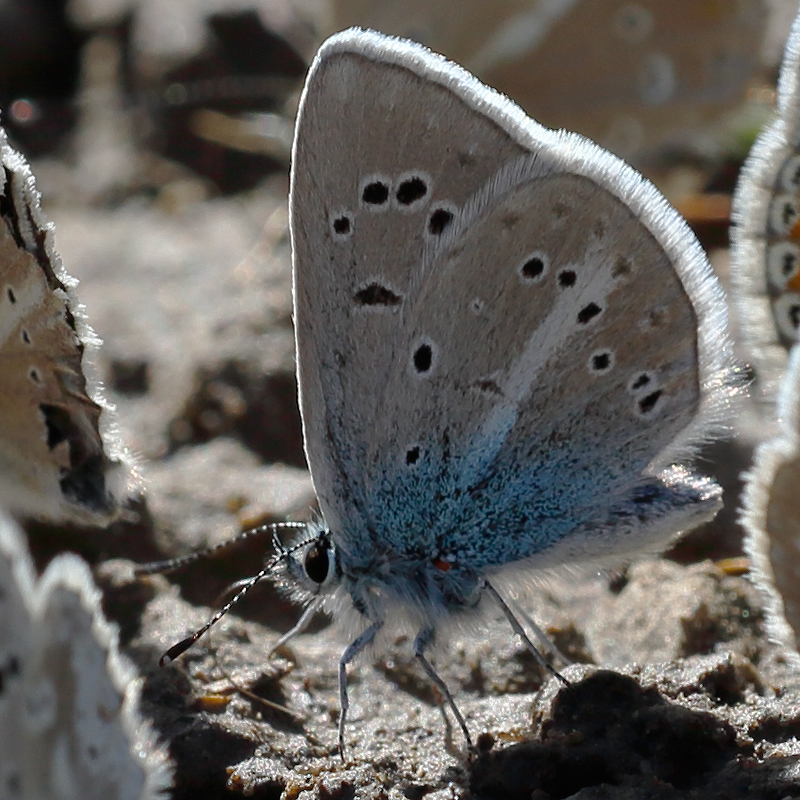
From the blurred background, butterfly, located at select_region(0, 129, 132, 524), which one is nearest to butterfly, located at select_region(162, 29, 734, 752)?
butterfly, located at select_region(0, 129, 132, 524)

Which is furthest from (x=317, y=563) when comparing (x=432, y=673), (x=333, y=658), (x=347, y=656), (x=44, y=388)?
(x=44, y=388)

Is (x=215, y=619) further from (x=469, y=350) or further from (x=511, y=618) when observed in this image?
(x=469, y=350)

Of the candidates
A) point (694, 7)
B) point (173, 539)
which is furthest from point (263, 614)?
point (694, 7)

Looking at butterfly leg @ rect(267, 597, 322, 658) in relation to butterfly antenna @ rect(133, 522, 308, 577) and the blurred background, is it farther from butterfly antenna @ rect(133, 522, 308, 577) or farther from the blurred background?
the blurred background

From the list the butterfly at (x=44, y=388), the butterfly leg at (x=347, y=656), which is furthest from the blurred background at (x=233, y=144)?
the butterfly leg at (x=347, y=656)

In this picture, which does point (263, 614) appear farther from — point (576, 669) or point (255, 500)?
point (576, 669)

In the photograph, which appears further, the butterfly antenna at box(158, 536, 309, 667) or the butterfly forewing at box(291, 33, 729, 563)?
the butterfly antenna at box(158, 536, 309, 667)
